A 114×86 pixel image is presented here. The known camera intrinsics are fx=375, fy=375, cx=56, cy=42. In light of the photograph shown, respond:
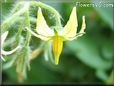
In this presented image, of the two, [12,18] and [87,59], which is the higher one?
[12,18]

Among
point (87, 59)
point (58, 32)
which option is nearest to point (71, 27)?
point (58, 32)

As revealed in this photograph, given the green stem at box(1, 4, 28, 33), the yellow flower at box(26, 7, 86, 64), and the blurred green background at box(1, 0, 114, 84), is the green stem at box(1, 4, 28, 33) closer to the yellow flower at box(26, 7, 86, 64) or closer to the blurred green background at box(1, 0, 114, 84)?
the yellow flower at box(26, 7, 86, 64)

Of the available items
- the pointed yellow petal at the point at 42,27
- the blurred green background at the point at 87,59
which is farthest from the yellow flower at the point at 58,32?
the blurred green background at the point at 87,59

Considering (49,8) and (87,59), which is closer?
(49,8)

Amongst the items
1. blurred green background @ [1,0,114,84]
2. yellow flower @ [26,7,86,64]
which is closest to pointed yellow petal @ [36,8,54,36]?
yellow flower @ [26,7,86,64]

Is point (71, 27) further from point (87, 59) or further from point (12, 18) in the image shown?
point (87, 59)

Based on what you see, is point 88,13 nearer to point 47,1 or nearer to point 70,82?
point 70,82
